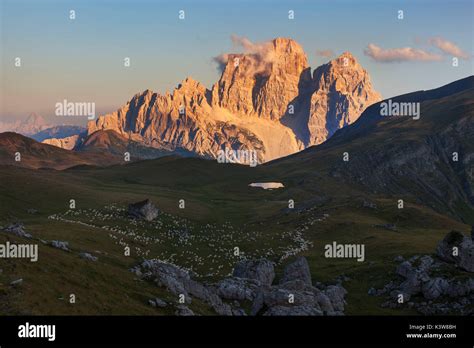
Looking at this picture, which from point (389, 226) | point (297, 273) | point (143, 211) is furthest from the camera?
point (389, 226)

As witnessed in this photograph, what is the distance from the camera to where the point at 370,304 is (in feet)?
249

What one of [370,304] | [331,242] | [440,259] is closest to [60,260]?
[370,304]

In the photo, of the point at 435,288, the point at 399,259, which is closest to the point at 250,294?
the point at 435,288

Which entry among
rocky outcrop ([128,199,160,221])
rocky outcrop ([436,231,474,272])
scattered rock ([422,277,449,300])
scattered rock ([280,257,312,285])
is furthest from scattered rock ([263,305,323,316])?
rocky outcrop ([128,199,160,221])

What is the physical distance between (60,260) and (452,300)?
47.8 m

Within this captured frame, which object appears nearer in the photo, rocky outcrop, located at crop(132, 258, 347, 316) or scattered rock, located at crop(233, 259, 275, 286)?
rocky outcrop, located at crop(132, 258, 347, 316)

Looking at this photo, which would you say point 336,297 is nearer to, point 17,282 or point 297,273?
point 297,273

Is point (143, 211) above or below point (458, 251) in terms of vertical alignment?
above

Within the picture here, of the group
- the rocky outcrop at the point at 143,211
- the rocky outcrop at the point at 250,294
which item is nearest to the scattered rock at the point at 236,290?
the rocky outcrop at the point at 250,294

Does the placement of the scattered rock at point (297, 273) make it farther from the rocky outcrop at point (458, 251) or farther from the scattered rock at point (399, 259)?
the rocky outcrop at point (458, 251)

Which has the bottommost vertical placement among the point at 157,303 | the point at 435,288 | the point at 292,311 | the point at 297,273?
the point at 435,288

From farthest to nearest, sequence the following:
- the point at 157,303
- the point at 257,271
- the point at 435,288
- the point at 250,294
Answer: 1. the point at 257,271
2. the point at 435,288
3. the point at 250,294
4. the point at 157,303

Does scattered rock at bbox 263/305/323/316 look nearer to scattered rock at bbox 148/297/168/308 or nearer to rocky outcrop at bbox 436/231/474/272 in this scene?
scattered rock at bbox 148/297/168/308

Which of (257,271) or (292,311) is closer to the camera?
(292,311)
